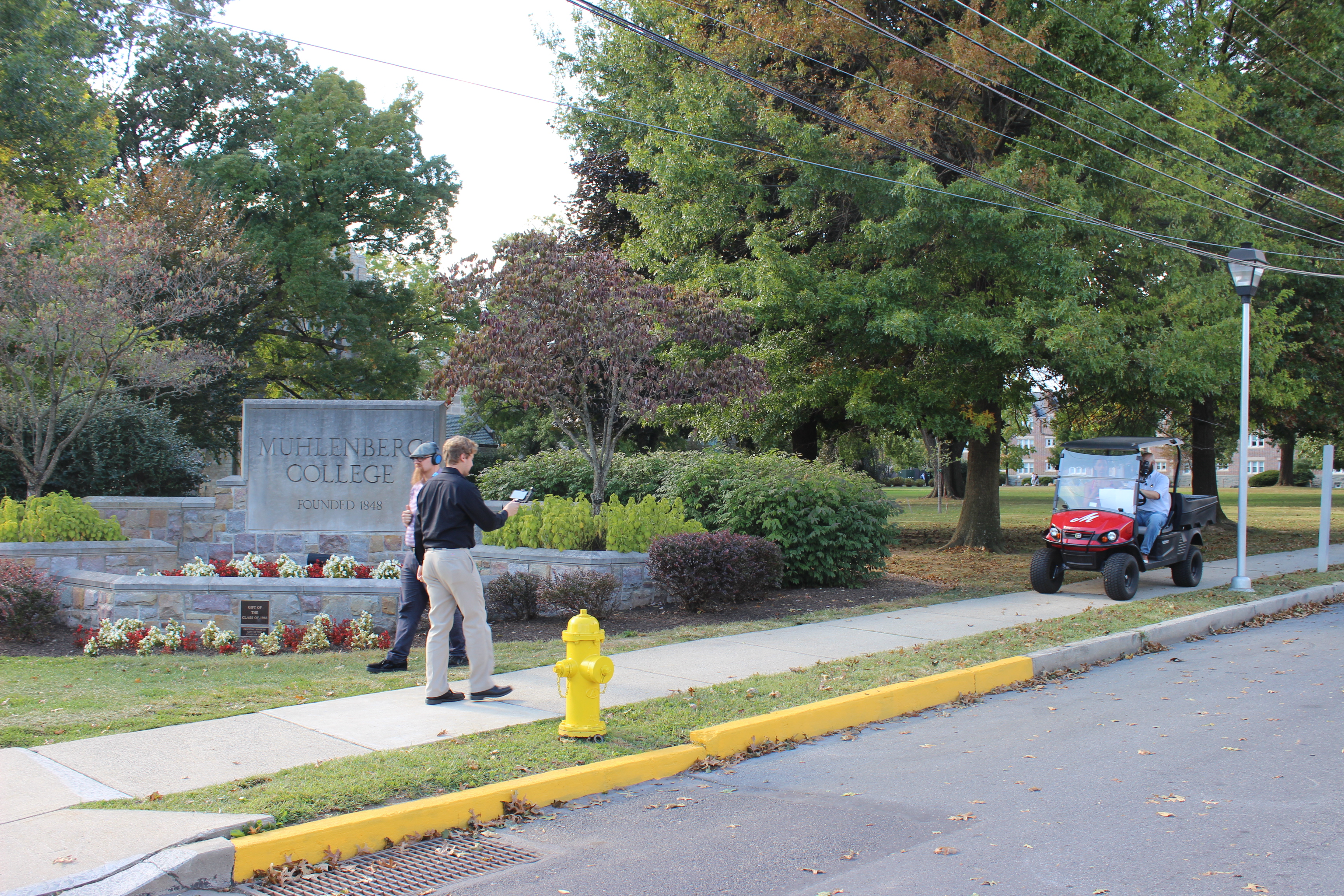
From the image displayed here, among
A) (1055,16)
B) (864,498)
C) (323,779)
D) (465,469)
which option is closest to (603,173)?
(1055,16)

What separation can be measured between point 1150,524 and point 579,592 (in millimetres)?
7942

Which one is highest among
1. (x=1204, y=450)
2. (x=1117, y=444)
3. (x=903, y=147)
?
(x=903, y=147)

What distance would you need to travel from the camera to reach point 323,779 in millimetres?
5109

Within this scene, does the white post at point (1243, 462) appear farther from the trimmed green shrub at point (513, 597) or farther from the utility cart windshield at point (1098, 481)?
the trimmed green shrub at point (513, 597)

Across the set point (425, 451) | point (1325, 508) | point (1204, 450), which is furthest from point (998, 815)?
point (1204, 450)

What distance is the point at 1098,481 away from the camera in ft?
44.8

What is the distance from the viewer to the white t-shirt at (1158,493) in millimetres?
13656

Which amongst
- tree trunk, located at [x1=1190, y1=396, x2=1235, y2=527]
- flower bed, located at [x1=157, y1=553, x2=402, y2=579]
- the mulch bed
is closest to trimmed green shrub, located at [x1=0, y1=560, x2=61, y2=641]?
the mulch bed

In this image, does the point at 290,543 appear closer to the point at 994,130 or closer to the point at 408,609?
the point at 408,609

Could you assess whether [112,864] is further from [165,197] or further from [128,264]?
[165,197]

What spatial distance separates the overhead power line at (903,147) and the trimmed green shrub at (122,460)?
10932mm

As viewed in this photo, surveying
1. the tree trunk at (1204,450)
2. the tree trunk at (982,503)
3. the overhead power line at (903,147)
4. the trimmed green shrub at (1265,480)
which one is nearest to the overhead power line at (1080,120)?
the overhead power line at (903,147)

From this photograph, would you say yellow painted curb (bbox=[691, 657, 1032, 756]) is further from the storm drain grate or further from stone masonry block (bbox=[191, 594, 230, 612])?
stone masonry block (bbox=[191, 594, 230, 612])

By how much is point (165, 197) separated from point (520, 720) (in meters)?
23.6
